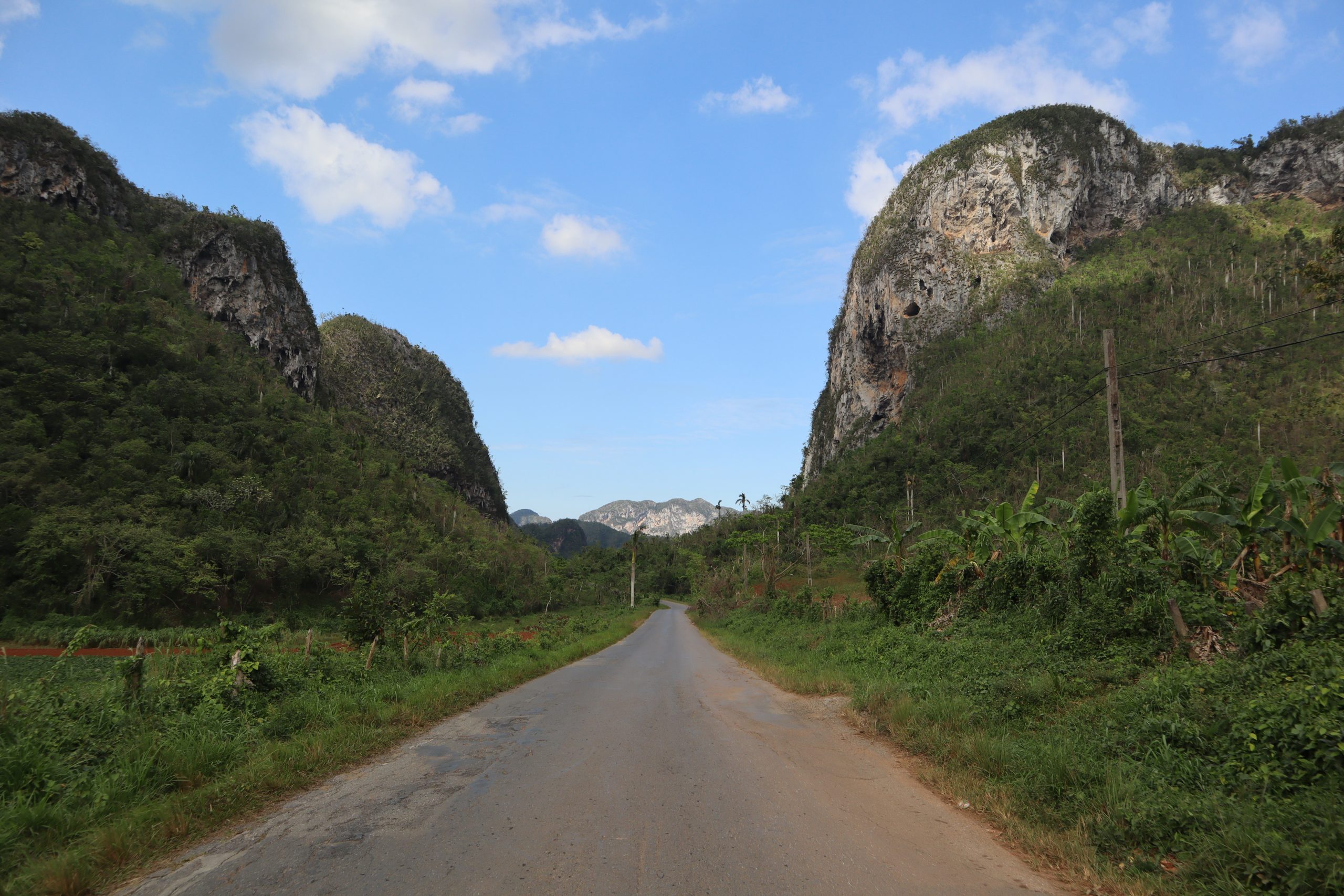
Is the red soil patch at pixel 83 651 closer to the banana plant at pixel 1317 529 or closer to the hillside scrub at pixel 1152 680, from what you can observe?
the hillside scrub at pixel 1152 680

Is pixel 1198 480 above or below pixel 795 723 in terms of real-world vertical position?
above

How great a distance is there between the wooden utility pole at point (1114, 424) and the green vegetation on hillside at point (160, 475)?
3910cm

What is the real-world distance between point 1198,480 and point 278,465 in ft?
186

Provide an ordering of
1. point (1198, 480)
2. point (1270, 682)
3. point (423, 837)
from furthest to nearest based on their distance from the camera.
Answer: point (1198, 480), point (1270, 682), point (423, 837)

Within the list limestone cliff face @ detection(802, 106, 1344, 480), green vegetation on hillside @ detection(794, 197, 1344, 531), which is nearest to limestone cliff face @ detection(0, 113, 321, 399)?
green vegetation on hillside @ detection(794, 197, 1344, 531)

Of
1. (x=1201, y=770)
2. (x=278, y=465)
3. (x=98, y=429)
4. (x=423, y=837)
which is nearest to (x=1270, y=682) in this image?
(x=1201, y=770)

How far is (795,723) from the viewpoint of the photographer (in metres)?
8.86

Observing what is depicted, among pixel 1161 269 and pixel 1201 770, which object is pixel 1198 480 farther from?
pixel 1161 269

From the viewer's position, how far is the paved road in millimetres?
3623

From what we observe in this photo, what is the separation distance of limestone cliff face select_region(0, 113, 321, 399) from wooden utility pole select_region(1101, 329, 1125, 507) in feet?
251

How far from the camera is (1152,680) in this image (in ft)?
19.7

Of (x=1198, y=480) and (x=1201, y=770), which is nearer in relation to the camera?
(x=1201, y=770)

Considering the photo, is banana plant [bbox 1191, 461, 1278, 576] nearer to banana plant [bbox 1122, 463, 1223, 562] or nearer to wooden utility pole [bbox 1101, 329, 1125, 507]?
banana plant [bbox 1122, 463, 1223, 562]

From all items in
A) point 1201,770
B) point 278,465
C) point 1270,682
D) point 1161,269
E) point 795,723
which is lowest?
point 795,723
